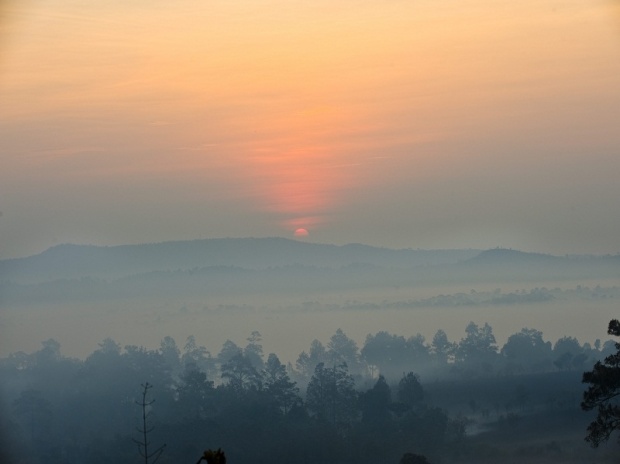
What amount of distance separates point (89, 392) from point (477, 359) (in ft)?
166

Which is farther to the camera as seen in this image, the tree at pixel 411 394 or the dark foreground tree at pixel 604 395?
the tree at pixel 411 394

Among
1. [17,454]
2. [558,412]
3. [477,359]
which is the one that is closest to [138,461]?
[17,454]

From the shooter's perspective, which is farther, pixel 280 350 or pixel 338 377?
pixel 280 350

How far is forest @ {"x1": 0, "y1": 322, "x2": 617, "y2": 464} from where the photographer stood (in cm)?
6481

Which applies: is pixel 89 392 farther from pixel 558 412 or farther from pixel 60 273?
pixel 60 273

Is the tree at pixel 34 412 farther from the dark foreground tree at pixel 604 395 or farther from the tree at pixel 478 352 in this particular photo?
the dark foreground tree at pixel 604 395

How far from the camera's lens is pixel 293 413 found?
75.3 metres

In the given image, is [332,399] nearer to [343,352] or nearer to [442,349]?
[442,349]

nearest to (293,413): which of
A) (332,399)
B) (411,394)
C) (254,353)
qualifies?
(332,399)

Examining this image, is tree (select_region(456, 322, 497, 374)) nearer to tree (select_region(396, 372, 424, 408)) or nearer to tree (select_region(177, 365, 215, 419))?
tree (select_region(396, 372, 424, 408))

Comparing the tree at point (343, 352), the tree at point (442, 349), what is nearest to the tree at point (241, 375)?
the tree at point (343, 352)

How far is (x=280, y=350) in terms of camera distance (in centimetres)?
15512

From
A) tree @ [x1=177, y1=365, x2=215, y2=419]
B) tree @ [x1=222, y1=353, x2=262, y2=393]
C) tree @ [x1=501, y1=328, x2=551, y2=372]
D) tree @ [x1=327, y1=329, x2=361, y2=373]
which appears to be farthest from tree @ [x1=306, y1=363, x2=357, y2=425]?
tree @ [x1=327, y1=329, x2=361, y2=373]

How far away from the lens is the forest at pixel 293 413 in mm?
64812
